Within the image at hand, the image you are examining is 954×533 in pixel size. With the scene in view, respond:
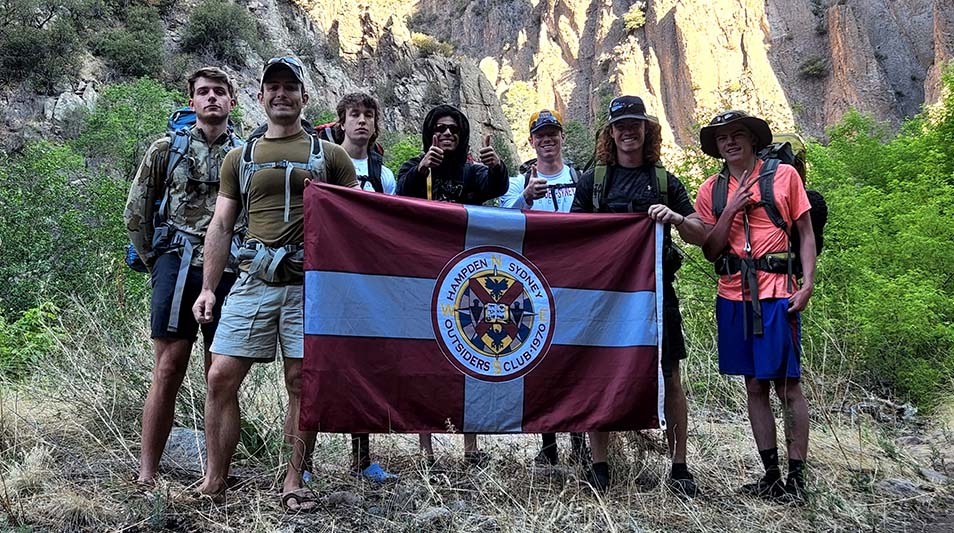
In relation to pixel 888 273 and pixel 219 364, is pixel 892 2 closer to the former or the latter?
pixel 888 273

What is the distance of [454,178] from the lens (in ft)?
15.1

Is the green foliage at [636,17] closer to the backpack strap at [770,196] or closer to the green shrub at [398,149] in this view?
the green shrub at [398,149]

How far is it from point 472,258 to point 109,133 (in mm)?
19318

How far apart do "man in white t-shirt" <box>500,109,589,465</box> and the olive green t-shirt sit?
4.83 ft

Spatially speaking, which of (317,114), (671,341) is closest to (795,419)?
(671,341)

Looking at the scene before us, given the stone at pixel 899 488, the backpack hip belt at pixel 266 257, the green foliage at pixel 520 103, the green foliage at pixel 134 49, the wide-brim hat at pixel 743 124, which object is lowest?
the stone at pixel 899 488

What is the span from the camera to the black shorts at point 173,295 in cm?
385

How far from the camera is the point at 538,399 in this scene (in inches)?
154

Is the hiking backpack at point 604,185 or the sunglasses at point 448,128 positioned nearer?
the hiking backpack at point 604,185

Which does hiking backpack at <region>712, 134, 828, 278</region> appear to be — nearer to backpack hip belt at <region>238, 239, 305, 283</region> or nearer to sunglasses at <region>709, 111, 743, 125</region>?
sunglasses at <region>709, 111, 743, 125</region>

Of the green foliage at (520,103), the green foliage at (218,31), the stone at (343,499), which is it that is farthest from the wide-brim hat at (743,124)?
the green foliage at (520,103)

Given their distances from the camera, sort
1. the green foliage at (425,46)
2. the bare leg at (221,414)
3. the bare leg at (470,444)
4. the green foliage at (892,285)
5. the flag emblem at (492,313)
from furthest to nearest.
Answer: the green foliage at (425,46)
the green foliage at (892,285)
the bare leg at (470,444)
the flag emblem at (492,313)
the bare leg at (221,414)

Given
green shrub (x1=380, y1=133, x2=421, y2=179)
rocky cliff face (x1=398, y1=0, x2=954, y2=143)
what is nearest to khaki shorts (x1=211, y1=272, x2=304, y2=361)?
green shrub (x1=380, y1=133, x2=421, y2=179)

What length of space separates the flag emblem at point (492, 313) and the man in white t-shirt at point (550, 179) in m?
0.74
